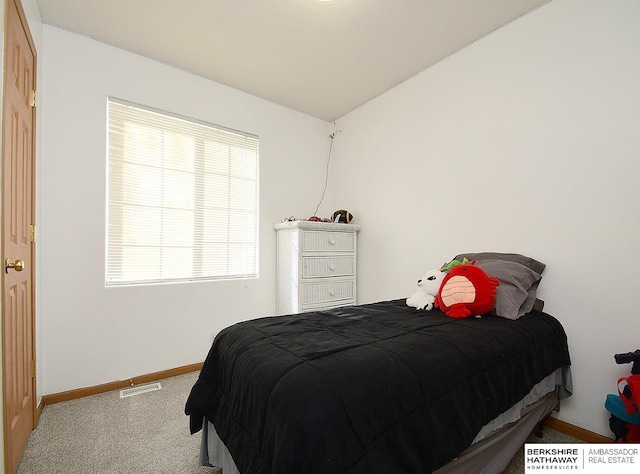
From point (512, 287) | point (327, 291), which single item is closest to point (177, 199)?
point (327, 291)

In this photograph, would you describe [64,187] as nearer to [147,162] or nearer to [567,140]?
[147,162]

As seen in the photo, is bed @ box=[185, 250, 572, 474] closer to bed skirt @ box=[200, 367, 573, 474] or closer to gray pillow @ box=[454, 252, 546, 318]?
bed skirt @ box=[200, 367, 573, 474]

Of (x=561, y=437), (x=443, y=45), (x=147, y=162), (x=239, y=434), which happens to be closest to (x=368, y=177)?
(x=443, y=45)

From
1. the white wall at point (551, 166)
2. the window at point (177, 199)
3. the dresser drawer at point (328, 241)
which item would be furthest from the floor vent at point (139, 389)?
the white wall at point (551, 166)

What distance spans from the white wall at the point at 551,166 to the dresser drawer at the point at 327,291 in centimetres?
57

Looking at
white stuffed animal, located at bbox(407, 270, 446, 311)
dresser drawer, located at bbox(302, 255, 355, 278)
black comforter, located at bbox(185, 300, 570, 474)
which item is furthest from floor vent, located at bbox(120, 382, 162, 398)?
white stuffed animal, located at bbox(407, 270, 446, 311)

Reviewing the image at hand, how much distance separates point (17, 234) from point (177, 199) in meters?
1.25

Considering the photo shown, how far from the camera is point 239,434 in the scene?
1020mm

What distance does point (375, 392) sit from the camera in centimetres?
89

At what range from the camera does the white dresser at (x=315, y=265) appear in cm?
288

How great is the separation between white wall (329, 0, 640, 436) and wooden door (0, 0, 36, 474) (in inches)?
103

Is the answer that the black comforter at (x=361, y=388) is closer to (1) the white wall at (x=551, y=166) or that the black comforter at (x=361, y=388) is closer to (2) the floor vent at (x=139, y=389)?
(1) the white wall at (x=551, y=166)

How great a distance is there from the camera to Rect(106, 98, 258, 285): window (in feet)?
7.99

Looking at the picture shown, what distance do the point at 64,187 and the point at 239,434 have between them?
2.21m
